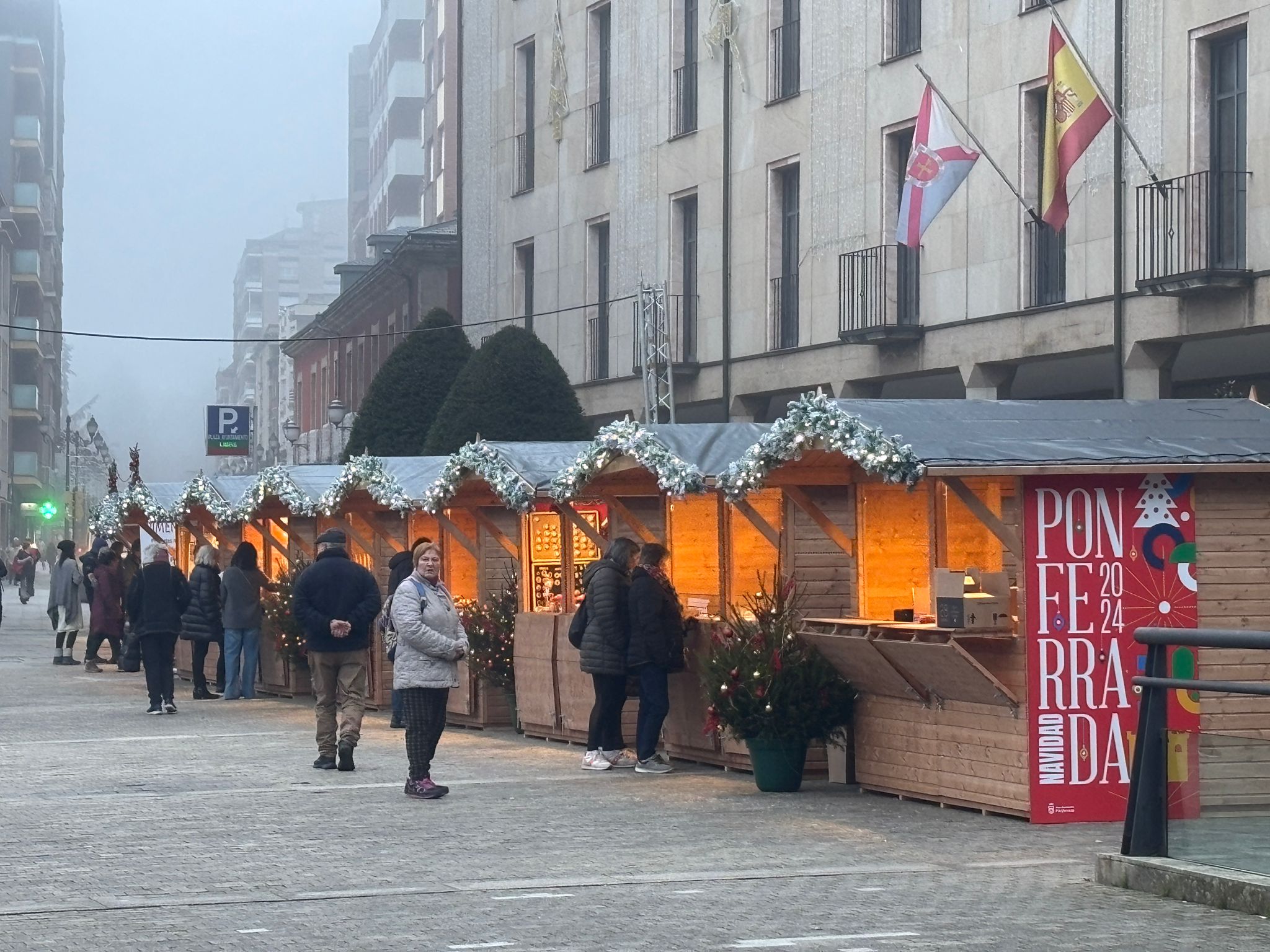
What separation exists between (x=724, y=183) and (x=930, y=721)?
63.9ft

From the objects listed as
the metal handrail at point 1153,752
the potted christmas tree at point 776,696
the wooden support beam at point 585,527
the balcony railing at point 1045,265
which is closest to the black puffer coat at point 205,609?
the wooden support beam at point 585,527

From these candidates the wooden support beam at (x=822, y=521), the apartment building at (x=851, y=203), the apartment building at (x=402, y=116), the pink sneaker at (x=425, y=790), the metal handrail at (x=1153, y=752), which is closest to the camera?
the metal handrail at (x=1153, y=752)

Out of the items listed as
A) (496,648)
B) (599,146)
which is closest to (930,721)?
(496,648)

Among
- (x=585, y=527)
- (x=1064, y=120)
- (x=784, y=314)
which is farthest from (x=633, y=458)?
(x=784, y=314)

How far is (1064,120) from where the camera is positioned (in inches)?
864

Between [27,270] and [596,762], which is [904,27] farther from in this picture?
[27,270]

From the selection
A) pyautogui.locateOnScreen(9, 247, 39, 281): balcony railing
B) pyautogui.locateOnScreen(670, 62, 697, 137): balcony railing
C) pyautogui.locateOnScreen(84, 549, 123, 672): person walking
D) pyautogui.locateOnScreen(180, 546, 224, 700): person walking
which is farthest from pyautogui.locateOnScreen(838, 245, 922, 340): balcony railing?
pyautogui.locateOnScreen(9, 247, 39, 281): balcony railing

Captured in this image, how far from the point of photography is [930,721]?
1411 centimetres

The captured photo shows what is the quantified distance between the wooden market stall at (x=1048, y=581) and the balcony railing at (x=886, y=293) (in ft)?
45.3

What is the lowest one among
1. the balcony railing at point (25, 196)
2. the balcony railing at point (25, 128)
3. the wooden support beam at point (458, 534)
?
the wooden support beam at point (458, 534)

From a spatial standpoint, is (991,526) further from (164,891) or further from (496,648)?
(496,648)

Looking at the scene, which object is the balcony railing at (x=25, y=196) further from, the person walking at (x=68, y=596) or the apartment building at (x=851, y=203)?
the person walking at (x=68, y=596)

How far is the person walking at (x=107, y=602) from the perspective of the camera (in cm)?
2914

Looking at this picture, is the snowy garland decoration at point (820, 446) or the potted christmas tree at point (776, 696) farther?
the potted christmas tree at point (776, 696)
